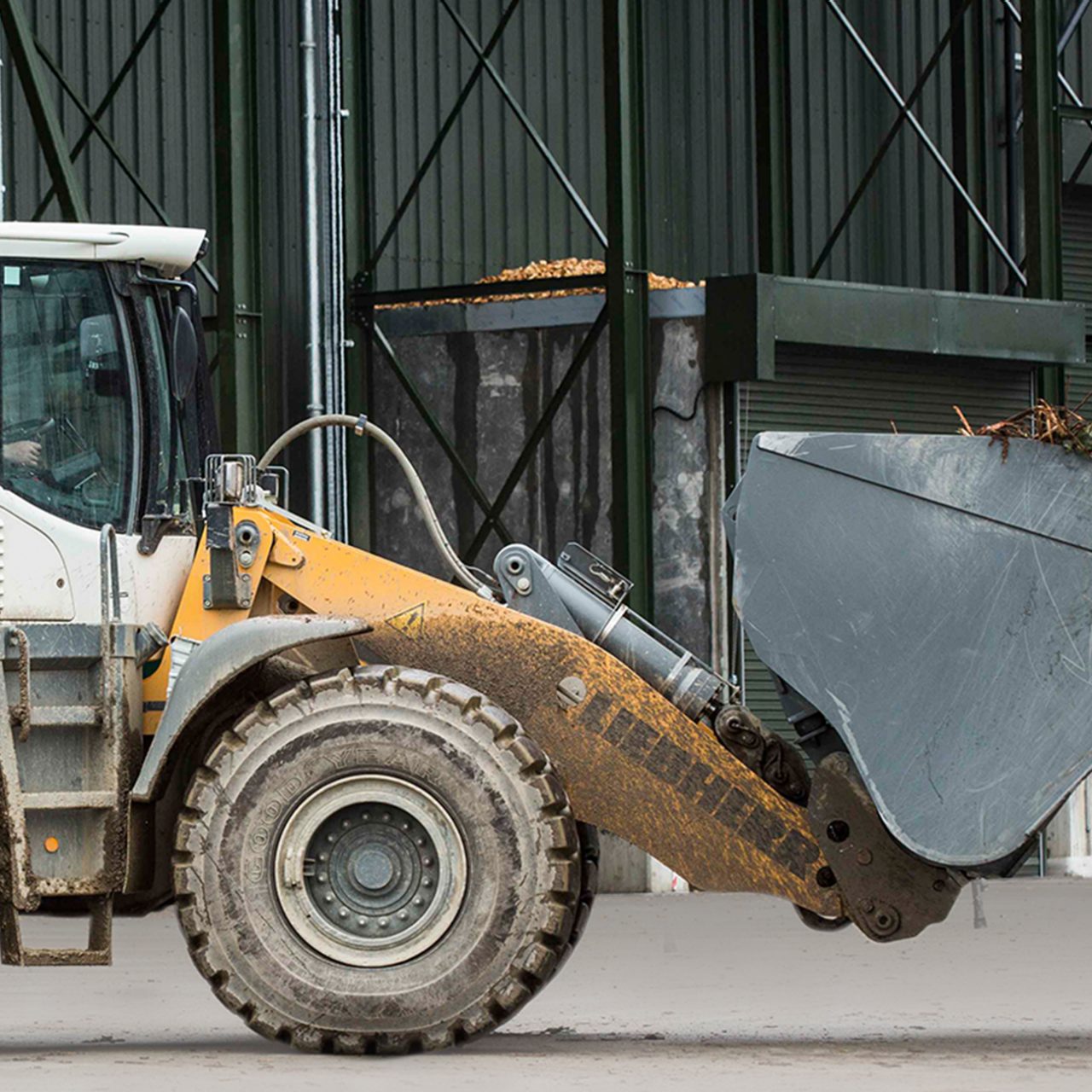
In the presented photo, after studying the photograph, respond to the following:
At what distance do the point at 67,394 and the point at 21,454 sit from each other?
A: 0.97ft

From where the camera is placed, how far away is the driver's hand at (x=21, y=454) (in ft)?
31.1

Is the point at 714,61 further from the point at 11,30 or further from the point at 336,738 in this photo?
the point at 336,738

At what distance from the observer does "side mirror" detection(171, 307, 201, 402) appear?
9805mm

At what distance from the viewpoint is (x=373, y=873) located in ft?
29.9

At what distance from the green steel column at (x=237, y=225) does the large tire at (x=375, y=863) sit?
8.85m

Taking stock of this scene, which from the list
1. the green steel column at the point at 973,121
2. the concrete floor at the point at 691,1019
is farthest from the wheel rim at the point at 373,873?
the green steel column at the point at 973,121

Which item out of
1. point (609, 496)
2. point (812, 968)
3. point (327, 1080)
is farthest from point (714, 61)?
point (327, 1080)

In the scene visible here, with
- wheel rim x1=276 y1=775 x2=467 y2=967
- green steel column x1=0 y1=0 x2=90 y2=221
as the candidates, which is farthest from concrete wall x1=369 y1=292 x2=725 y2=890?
wheel rim x1=276 y1=775 x2=467 y2=967

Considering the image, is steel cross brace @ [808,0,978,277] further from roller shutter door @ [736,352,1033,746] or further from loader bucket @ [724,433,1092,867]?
loader bucket @ [724,433,1092,867]

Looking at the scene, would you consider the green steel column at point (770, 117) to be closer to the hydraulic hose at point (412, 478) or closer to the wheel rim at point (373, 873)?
the hydraulic hose at point (412, 478)

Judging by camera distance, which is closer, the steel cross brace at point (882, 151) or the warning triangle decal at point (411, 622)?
the warning triangle decal at point (411, 622)

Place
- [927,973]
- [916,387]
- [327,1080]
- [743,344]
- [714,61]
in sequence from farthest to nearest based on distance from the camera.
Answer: [714,61] → [916,387] → [743,344] → [927,973] → [327,1080]

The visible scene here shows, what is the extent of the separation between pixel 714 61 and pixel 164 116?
5.77 metres

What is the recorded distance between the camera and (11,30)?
17.2 m
